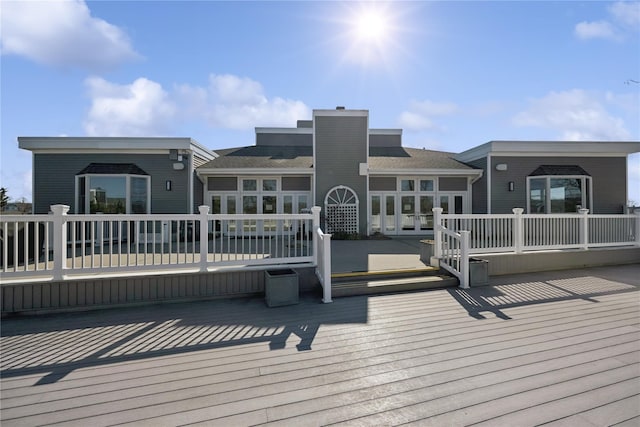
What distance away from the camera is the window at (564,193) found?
36.2ft

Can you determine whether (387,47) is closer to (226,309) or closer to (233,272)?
(233,272)

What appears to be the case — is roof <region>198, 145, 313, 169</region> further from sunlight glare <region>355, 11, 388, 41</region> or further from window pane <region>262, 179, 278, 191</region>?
sunlight glare <region>355, 11, 388, 41</region>

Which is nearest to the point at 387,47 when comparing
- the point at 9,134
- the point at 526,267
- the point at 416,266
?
the point at 416,266

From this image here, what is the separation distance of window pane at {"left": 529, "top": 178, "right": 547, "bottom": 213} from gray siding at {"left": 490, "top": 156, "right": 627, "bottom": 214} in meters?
0.25

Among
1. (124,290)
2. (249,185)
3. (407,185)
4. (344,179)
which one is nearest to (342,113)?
(344,179)

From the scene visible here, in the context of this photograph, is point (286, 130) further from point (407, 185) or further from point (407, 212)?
point (407, 212)

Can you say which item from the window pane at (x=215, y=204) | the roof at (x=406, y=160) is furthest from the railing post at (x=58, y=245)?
the roof at (x=406, y=160)

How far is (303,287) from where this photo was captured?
16.0ft

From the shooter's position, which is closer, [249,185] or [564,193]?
[564,193]

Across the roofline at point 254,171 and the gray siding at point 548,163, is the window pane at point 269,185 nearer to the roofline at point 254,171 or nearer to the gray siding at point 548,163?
the roofline at point 254,171

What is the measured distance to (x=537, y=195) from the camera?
11.2 meters

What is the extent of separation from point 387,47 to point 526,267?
18.6 ft

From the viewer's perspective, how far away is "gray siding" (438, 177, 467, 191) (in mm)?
12016

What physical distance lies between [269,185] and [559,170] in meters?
10.9
